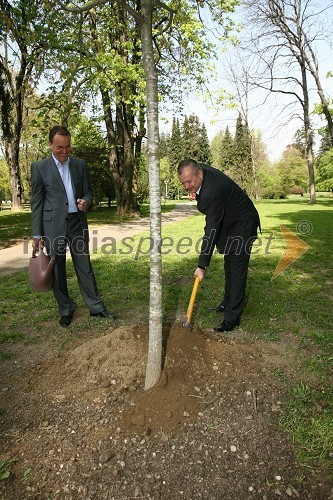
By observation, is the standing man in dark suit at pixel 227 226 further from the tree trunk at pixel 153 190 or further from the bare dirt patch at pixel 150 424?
the tree trunk at pixel 153 190

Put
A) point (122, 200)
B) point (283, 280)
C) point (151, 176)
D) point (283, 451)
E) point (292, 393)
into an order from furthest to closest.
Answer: point (122, 200)
point (283, 280)
point (292, 393)
point (151, 176)
point (283, 451)

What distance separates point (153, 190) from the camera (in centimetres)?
256

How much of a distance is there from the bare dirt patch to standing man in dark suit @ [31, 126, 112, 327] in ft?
3.58

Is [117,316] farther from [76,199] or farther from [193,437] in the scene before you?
[193,437]

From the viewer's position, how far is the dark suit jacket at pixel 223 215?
3.49m

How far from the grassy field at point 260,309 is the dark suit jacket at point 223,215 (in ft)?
3.54

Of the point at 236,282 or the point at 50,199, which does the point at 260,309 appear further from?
the point at 50,199

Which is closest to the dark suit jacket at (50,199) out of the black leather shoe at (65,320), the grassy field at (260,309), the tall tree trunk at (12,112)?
the black leather shoe at (65,320)

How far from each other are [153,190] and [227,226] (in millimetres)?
A: 1597

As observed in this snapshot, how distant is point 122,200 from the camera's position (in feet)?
62.6

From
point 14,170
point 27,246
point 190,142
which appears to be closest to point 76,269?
point 27,246

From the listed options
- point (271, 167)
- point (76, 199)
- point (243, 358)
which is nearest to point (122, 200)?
point (76, 199)

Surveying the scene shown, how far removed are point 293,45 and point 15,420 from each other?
85.0 feet

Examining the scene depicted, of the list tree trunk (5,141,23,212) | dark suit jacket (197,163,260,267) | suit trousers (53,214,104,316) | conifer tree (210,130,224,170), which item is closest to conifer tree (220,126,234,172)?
conifer tree (210,130,224,170)
